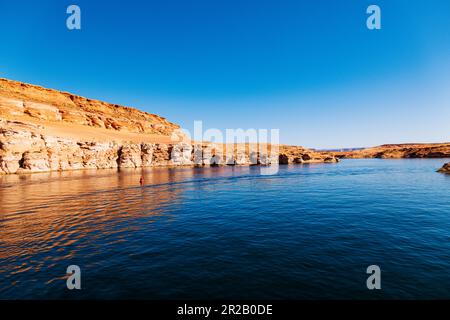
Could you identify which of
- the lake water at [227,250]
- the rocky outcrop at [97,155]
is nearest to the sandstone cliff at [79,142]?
the rocky outcrop at [97,155]

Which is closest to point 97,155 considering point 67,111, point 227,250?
point 67,111

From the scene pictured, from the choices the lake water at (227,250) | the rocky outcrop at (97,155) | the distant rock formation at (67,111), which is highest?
the distant rock formation at (67,111)

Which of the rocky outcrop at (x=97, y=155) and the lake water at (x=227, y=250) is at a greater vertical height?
the rocky outcrop at (x=97, y=155)

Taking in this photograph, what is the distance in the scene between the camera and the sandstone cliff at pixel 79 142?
2085 inches

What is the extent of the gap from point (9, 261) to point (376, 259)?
51.8ft

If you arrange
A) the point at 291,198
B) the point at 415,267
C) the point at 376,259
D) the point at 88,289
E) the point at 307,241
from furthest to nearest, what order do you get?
the point at 291,198, the point at 307,241, the point at 376,259, the point at 415,267, the point at 88,289

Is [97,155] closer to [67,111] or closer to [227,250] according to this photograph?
[67,111]

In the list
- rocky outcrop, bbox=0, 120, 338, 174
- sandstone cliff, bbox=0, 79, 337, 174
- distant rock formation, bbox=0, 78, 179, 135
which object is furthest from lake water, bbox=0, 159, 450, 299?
distant rock formation, bbox=0, 78, 179, 135

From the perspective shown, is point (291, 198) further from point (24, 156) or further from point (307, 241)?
point (24, 156)

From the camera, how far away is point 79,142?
67.0 metres

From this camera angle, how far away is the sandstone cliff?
5297 centimetres

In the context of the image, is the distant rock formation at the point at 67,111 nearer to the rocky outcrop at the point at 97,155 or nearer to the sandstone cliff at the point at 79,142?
the sandstone cliff at the point at 79,142
